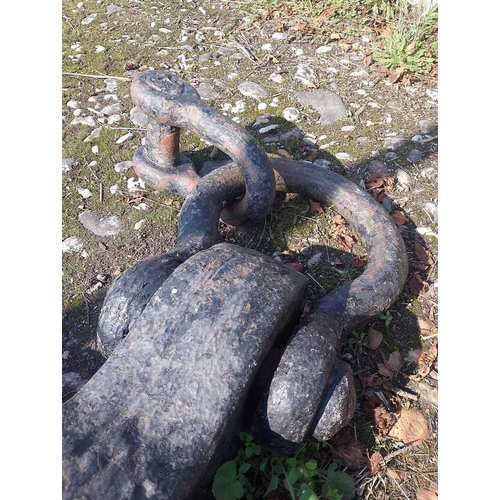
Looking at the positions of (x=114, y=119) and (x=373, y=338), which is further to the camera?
(x=114, y=119)

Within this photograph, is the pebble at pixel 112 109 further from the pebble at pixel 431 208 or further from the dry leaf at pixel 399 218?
the pebble at pixel 431 208

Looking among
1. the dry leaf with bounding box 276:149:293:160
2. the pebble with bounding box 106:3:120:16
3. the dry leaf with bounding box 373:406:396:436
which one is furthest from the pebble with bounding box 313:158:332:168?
the pebble with bounding box 106:3:120:16

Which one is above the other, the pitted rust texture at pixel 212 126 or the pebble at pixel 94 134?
the pitted rust texture at pixel 212 126

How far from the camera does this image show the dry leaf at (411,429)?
7.93 ft

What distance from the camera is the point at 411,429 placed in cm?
244

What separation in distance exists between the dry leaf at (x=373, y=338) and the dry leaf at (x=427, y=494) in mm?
691

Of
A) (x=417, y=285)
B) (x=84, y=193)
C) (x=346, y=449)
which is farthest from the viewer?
(x=84, y=193)

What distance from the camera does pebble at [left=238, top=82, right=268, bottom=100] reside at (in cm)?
419

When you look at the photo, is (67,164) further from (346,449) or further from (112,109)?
(346,449)

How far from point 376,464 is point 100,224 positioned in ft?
6.73

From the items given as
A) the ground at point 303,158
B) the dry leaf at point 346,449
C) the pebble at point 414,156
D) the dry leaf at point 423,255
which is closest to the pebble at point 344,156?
the ground at point 303,158

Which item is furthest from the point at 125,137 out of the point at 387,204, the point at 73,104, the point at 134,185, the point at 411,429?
the point at 411,429

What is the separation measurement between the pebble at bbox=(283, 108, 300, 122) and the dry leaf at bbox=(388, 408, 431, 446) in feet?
Result: 7.47

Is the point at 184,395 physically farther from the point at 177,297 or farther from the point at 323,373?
the point at 323,373
